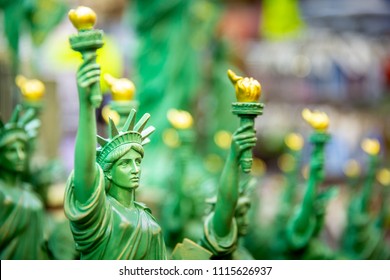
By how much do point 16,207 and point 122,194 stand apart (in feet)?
1.98

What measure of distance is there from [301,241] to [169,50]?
2961 millimetres

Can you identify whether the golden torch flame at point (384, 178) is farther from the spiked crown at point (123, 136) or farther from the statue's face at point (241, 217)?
the spiked crown at point (123, 136)

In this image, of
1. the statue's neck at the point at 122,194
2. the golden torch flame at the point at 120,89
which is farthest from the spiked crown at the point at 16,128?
the statue's neck at the point at 122,194

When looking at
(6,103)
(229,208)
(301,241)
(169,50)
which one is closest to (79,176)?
(229,208)

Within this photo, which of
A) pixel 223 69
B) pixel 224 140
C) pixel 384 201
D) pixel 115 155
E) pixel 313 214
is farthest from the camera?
pixel 223 69

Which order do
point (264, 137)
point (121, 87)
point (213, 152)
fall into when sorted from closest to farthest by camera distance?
1. point (121, 87)
2. point (213, 152)
3. point (264, 137)

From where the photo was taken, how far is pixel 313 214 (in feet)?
10.2

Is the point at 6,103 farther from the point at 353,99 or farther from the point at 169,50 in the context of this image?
the point at 353,99

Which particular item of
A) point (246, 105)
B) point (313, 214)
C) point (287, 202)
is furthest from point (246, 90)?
point (287, 202)

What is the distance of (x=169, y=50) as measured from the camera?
5.82 m

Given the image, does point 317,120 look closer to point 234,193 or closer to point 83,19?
point 234,193

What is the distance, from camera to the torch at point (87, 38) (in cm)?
203

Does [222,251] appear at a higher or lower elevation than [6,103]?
lower
